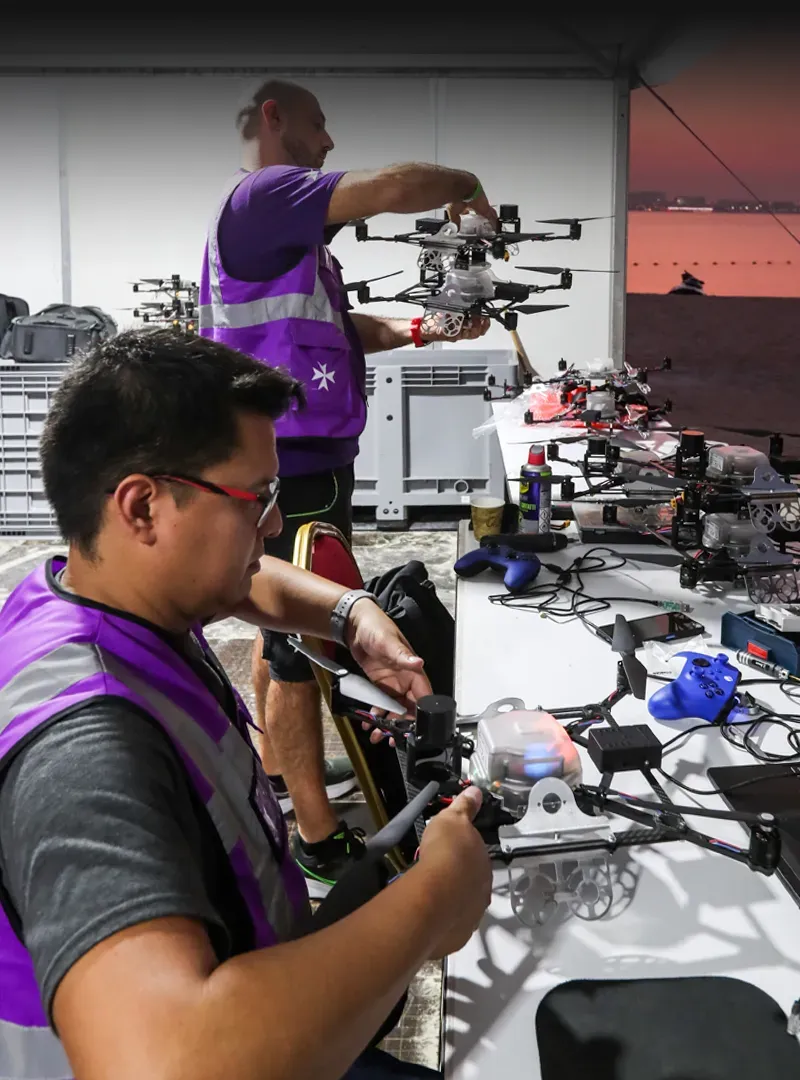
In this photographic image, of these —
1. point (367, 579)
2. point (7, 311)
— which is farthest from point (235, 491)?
point (7, 311)

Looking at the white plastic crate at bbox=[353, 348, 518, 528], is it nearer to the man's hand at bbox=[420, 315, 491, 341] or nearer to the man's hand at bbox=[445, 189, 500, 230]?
the man's hand at bbox=[420, 315, 491, 341]

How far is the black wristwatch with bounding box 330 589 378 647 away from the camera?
140cm

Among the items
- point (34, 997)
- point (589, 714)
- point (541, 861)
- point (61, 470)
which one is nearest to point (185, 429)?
point (61, 470)

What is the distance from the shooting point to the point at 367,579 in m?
3.87

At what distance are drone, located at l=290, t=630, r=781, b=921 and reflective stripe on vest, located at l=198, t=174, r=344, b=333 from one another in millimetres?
1421

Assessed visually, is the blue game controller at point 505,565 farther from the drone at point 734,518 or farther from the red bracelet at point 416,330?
the red bracelet at point 416,330

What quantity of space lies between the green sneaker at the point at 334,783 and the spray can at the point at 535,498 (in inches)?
34.5

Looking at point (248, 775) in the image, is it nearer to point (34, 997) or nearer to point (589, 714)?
point (34, 997)

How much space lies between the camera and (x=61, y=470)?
82cm

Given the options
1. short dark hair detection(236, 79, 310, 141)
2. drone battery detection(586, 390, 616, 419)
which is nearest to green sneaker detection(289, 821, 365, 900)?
short dark hair detection(236, 79, 310, 141)

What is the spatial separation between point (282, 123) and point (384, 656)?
5.51ft

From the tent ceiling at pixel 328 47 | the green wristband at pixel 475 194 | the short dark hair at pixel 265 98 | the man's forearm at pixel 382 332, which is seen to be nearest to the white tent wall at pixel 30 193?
the tent ceiling at pixel 328 47

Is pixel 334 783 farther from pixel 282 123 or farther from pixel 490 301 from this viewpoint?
pixel 282 123

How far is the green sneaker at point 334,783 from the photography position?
2566 mm
